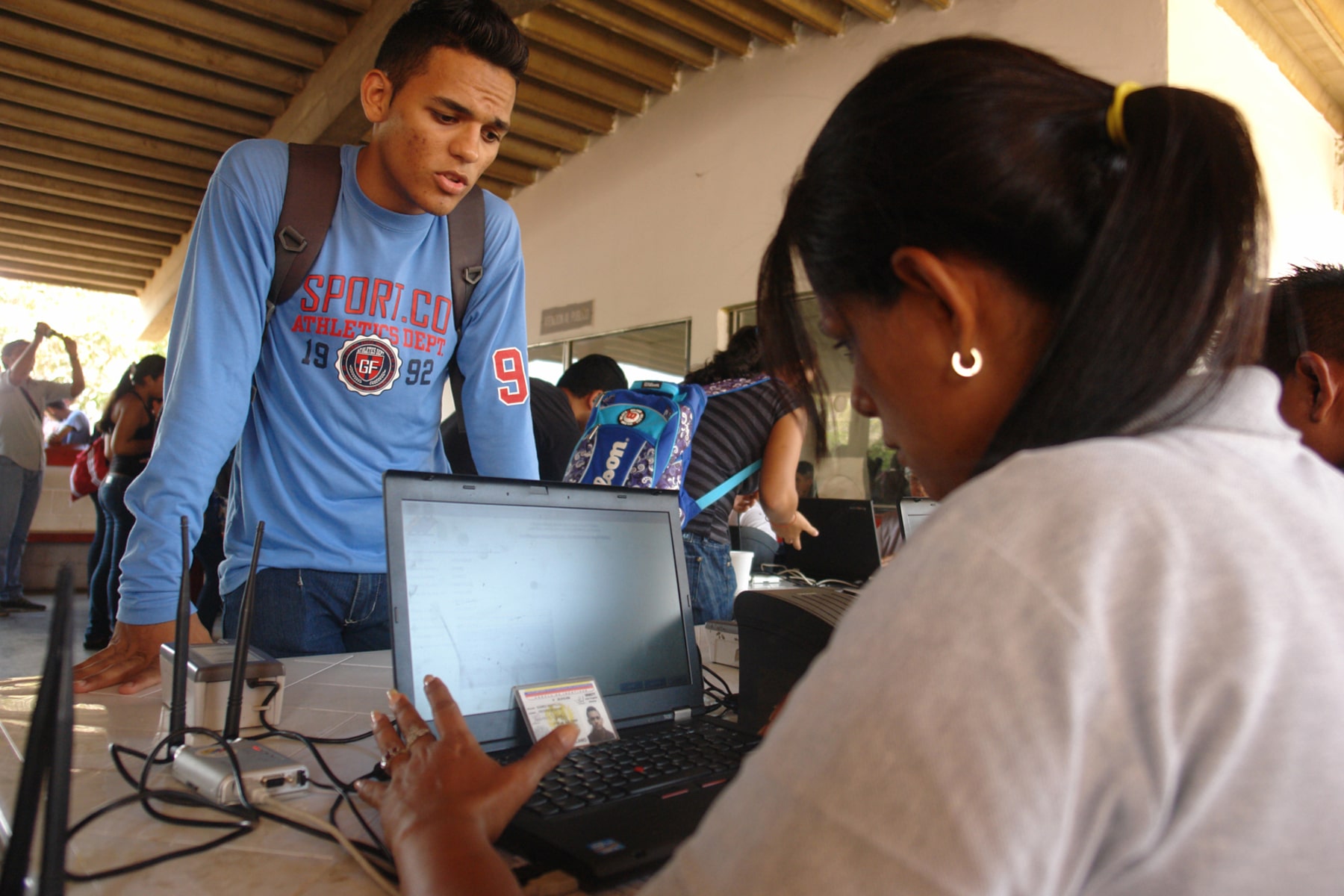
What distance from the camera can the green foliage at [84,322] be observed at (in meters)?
13.9

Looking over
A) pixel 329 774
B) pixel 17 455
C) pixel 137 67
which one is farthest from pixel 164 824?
pixel 137 67

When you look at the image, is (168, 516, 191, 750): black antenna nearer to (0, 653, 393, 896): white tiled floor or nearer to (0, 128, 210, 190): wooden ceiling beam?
(0, 653, 393, 896): white tiled floor

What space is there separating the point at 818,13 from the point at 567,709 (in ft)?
16.2

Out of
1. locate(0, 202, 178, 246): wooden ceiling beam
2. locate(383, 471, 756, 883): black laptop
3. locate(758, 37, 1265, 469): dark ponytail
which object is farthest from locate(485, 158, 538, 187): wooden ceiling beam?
locate(758, 37, 1265, 469): dark ponytail

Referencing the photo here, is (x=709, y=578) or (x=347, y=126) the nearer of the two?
(x=709, y=578)

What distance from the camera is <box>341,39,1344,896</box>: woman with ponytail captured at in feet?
1.09

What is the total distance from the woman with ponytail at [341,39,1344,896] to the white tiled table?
358mm

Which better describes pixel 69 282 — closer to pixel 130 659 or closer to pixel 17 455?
pixel 17 455

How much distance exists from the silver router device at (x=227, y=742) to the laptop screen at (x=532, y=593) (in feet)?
0.43

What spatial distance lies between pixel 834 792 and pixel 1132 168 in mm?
353

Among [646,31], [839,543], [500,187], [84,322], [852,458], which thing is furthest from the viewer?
[84,322]

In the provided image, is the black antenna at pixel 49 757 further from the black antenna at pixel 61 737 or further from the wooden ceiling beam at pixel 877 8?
the wooden ceiling beam at pixel 877 8

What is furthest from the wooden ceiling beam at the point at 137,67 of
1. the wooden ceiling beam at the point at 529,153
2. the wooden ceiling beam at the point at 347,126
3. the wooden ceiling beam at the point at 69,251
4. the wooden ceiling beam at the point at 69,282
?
the wooden ceiling beam at the point at 69,282

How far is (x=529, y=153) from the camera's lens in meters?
6.75
